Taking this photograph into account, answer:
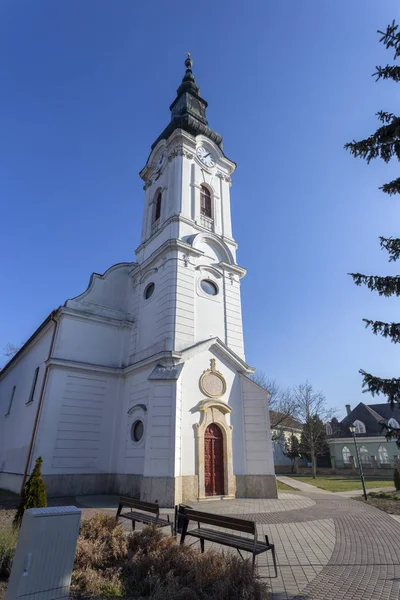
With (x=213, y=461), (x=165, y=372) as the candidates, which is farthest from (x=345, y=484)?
(x=165, y=372)

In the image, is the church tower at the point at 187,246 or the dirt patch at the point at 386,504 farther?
the church tower at the point at 187,246

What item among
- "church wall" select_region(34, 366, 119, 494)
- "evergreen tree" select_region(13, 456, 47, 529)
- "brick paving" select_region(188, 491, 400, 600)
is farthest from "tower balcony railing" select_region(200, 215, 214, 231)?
"evergreen tree" select_region(13, 456, 47, 529)

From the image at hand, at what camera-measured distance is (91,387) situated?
59.2 feet

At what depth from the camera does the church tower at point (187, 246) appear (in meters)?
18.1

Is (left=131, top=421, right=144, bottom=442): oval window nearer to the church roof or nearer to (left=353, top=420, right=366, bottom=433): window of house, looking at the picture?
the church roof

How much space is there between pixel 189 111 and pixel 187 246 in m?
13.8

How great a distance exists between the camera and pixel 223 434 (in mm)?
16500

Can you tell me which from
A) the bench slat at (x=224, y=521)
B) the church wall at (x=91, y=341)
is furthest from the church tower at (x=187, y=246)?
the bench slat at (x=224, y=521)

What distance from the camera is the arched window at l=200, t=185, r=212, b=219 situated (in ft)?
74.2

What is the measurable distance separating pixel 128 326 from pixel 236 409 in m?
7.84

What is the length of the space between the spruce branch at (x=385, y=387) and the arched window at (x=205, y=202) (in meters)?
17.0

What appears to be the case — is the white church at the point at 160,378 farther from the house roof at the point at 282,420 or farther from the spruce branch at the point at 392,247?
the house roof at the point at 282,420

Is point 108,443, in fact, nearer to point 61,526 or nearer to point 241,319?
point 241,319

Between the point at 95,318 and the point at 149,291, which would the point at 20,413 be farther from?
the point at 149,291
